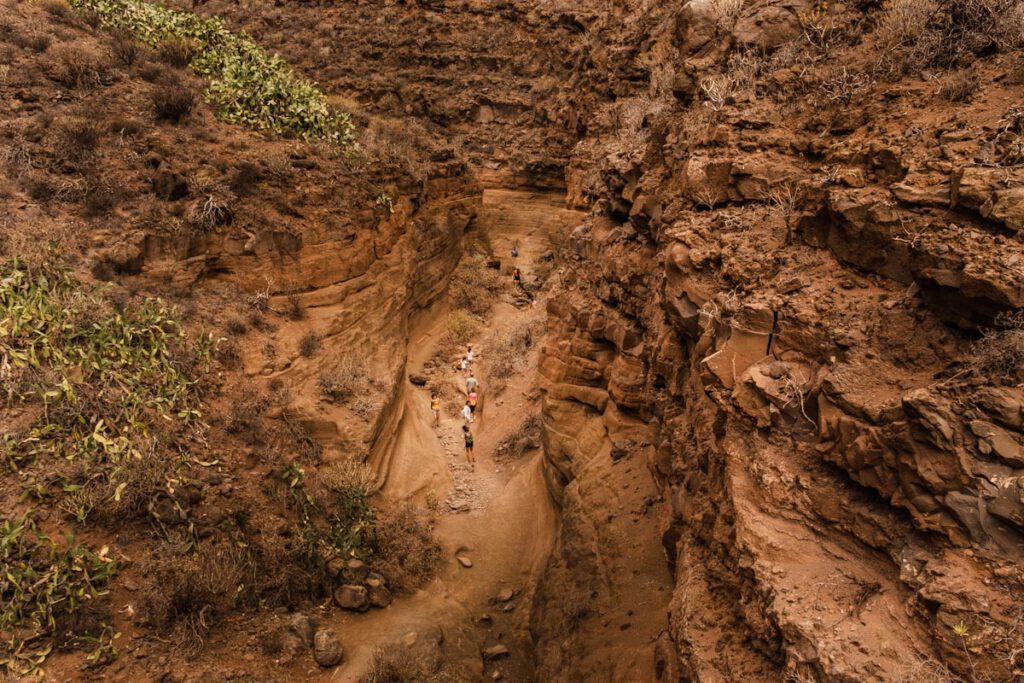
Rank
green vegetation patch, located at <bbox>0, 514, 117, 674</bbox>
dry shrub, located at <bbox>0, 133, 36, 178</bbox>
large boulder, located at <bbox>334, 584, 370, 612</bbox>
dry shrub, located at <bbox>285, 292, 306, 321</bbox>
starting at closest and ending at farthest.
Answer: green vegetation patch, located at <bbox>0, 514, 117, 674</bbox> < large boulder, located at <bbox>334, 584, 370, 612</bbox> < dry shrub, located at <bbox>0, 133, 36, 178</bbox> < dry shrub, located at <bbox>285, 292, 306, 321</bbox>

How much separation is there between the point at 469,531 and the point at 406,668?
3970mm

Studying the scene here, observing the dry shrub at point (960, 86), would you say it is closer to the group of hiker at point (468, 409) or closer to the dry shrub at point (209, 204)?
the group of hiker at point (468, 409)

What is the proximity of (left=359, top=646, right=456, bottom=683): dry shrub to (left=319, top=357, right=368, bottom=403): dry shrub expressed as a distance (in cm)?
554

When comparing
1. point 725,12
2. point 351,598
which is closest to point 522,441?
point 351,598

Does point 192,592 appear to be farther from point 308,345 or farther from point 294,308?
point 294,308

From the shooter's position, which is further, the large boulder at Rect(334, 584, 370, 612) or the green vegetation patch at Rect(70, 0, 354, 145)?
the green vegetation patch at Rect(70, 0, 354, 145)

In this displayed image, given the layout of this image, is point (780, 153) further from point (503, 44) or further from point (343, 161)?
point (503, 44)

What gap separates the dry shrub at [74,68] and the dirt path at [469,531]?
1010cm

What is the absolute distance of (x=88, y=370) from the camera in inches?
357

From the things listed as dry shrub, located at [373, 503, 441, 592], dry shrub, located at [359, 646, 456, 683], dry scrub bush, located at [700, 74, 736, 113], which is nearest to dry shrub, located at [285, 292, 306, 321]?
dry shrub, located at [373, 503, 441, 592]

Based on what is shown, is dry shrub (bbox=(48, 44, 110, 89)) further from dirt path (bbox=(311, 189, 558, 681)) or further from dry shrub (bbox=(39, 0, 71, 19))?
dirt path (bbox=(311, 189, 558, 681))

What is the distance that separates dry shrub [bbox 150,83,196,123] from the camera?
46.3 feet

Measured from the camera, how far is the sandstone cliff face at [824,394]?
3.37m

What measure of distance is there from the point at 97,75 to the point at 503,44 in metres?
20.9
